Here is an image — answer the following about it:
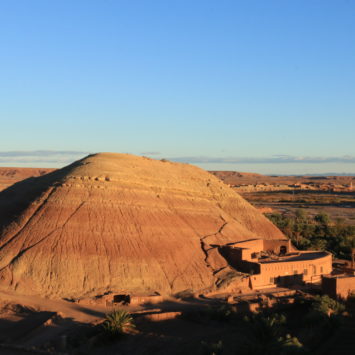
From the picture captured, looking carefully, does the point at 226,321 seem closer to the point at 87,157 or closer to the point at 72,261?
the point at 72,261

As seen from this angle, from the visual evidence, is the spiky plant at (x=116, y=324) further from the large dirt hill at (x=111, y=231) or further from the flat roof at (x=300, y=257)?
the flat roof at (x=300, y=257)

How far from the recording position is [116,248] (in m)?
23.4

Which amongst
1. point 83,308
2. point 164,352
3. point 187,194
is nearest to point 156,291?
point 83,308

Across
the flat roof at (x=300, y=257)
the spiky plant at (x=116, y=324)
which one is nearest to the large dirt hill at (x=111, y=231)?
the flat roof at (x=300, y=257)

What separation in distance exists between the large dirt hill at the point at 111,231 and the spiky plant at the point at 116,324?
3231mm

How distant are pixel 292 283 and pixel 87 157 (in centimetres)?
1387

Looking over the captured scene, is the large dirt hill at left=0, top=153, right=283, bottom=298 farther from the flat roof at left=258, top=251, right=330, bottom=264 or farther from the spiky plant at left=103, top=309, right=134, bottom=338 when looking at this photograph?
the spiky plant at left=103, top=309, right=134, bottom=338

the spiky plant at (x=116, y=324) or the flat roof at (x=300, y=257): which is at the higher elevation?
the flat roof at (x=300, y=257)

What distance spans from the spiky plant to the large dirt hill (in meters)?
3.23

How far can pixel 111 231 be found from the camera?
79.5 ft

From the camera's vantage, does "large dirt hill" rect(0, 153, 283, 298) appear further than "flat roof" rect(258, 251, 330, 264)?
No

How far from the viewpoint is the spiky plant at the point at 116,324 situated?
17703 millimetres

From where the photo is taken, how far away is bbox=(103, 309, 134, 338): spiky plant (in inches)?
697

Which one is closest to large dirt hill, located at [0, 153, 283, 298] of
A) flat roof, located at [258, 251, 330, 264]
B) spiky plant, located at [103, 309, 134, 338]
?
flat roof, located at [258, 251, 330, 264]
